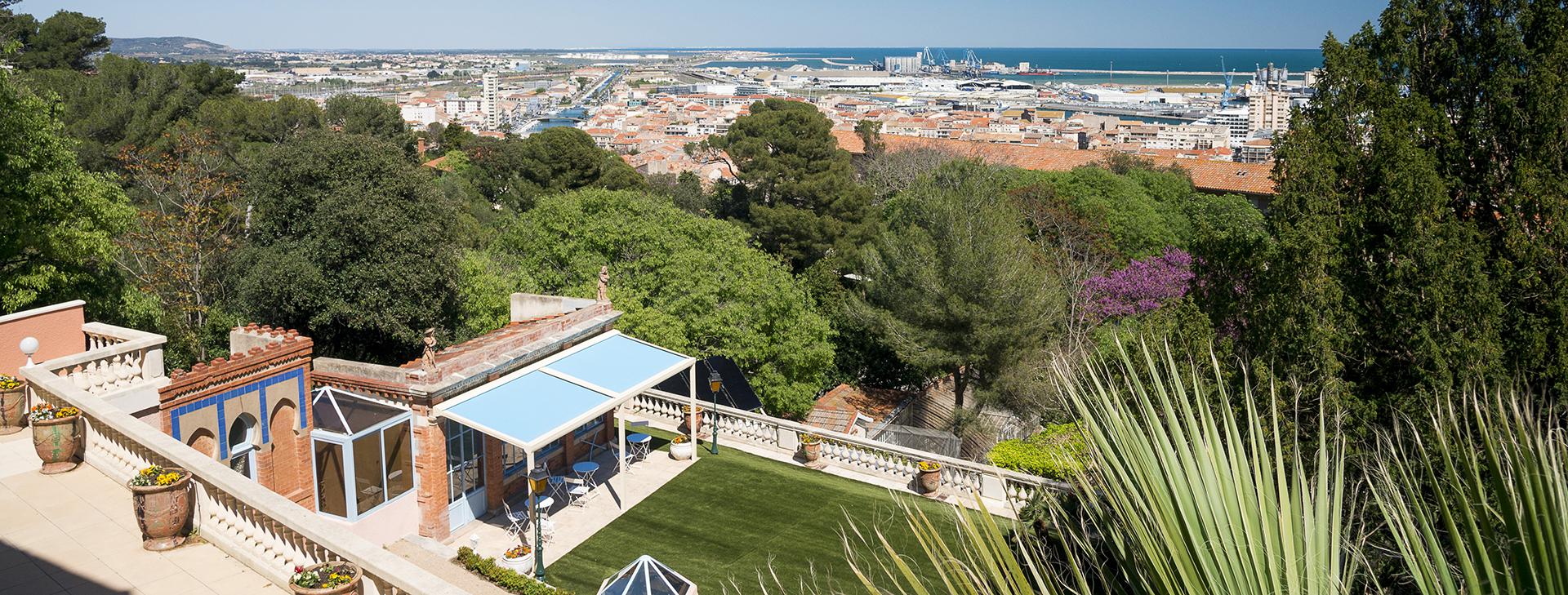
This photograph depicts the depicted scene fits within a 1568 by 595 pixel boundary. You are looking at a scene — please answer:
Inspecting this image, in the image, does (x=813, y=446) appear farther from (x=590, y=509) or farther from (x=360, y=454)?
(x=360, y=454)

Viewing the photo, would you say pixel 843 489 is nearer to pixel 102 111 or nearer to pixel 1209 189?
pixel 102 111

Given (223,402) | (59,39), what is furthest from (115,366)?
(59,39)

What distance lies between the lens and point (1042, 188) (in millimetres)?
37375

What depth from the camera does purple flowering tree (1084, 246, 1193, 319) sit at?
90.6ft

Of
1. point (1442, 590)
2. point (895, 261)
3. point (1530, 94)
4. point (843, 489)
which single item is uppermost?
point (1530, 94)

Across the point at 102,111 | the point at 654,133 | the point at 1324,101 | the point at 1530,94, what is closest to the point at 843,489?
the point at 1324,101

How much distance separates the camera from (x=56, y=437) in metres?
8.16

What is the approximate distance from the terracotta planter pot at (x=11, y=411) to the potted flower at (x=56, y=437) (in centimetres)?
139

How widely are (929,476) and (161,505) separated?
34.0ft

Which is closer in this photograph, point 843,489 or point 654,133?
point 843,489

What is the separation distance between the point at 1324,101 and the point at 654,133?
161 metres

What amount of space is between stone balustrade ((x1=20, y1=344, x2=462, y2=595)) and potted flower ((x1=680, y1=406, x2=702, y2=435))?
8589mm

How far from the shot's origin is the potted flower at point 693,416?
624 inches

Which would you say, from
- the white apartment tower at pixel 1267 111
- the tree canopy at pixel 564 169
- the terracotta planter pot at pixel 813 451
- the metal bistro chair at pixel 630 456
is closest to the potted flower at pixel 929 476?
the terracotta planter pot at pixel 813 451
